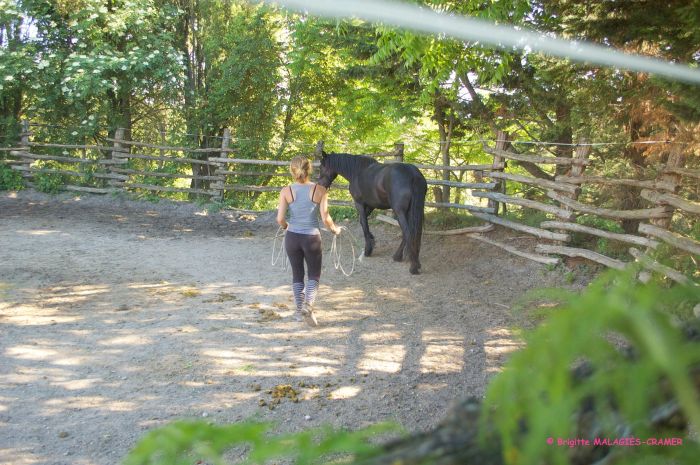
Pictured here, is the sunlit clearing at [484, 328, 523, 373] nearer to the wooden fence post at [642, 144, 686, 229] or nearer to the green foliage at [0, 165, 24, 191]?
the wooden fence post at [642, 144, 686, 229]

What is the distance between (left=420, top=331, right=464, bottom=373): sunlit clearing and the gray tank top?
1512 millimetres

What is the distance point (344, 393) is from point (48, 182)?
11788mm

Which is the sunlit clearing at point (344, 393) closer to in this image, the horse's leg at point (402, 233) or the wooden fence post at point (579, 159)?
the horse's leg at point (402, 233)

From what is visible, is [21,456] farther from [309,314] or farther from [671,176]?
[671,176]

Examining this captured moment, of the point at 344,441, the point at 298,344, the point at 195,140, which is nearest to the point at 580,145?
the point at 298,344

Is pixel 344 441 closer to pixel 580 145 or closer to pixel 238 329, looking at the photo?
pixel 238 329

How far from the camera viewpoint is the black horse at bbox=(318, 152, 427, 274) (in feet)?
24.0

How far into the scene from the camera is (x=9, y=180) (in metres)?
13.2

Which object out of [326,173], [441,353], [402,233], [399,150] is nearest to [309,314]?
[441,353]

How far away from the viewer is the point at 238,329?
5.29 m

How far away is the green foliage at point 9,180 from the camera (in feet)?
43.2

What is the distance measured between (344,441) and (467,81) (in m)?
8.79

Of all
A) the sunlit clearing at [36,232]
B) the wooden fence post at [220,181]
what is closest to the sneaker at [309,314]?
the sunlit clearing at [36,232]

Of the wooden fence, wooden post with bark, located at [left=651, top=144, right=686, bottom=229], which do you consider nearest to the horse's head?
the wooden fence
